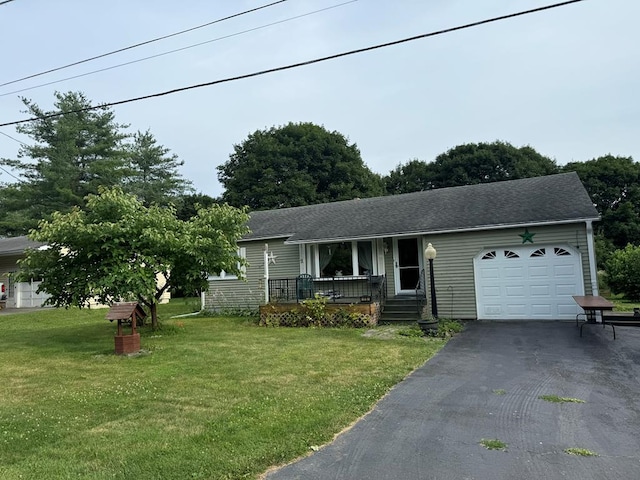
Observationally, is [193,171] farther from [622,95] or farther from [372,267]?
[622,95]

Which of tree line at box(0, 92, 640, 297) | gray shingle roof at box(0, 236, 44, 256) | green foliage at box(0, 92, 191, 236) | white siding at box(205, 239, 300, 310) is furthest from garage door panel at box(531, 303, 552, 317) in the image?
green foliage at box(0, 92, 191, 236)

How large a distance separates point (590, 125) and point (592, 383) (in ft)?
67.7

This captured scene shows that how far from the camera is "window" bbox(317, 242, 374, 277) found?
13.8m

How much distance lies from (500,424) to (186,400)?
3.62 meters

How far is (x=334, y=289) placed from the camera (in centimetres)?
1397

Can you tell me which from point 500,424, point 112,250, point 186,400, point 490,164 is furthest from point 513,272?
point 490,164

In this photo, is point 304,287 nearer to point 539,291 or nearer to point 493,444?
point 539,291

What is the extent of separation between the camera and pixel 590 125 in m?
21.6

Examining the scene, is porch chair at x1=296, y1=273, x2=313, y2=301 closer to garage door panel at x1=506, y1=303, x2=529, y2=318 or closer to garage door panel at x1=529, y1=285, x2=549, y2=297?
garage door panel at x1=506, y1=303, x2=529, y2=318

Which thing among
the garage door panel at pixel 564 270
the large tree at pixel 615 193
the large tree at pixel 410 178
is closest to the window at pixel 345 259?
the garage door panel at pixel 564 270

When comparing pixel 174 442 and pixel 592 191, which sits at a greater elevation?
pixel 592 191

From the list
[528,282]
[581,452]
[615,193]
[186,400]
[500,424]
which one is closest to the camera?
[581,452]

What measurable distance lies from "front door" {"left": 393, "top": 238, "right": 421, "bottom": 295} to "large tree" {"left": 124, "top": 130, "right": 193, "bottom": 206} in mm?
28062

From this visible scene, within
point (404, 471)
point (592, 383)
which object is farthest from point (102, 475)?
point (592, 383)
